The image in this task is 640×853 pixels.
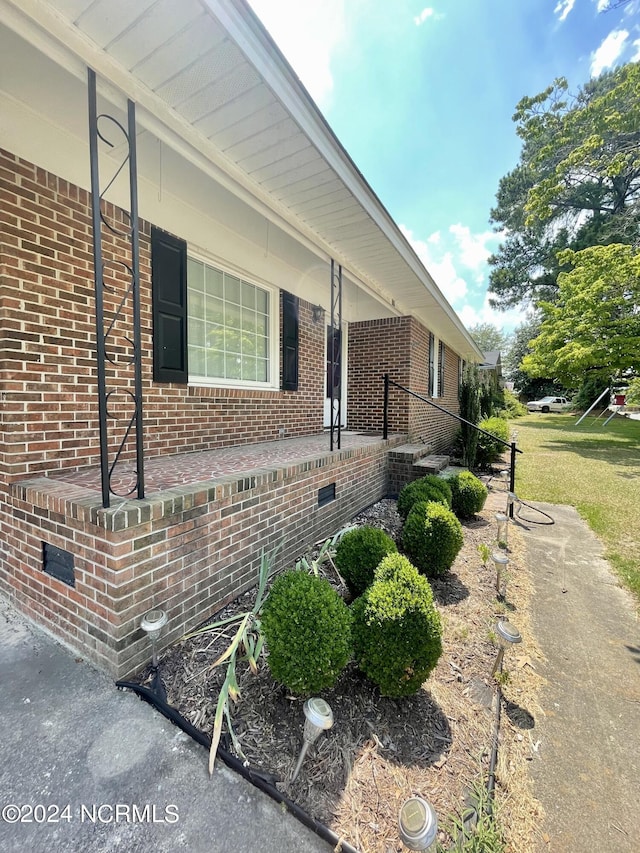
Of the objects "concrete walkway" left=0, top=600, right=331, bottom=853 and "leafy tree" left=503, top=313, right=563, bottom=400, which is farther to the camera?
"leafy tree" left=503, top=313, right=563, bottom=400

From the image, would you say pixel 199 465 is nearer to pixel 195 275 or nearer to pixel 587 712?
pixel 195 275

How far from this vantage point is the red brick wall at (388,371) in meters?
6.79

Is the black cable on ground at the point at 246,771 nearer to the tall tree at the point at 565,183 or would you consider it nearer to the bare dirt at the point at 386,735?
the bare dirt at the point at 386,735

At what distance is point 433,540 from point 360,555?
0.92m

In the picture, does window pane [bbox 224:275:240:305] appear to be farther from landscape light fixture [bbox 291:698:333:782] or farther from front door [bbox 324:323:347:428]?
landscape light fixture [bbox 291:698:333:782]

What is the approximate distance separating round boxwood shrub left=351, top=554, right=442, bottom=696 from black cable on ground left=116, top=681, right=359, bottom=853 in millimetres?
646

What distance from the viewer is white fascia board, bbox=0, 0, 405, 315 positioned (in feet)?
5.23

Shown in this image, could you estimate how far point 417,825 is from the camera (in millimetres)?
1136

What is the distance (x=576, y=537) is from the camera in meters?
4.64

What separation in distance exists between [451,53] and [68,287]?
9868 millimetres

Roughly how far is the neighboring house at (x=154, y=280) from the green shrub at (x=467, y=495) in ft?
4.48

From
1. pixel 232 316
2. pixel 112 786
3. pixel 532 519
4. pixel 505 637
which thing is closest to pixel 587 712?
pixel 505 637

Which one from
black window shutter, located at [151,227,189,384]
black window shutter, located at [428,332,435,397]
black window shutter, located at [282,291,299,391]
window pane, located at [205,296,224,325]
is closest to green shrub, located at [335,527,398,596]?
black window shutter, located at [151,227,189,384]

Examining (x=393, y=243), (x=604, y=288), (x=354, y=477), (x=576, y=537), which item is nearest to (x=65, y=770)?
(x=354, y=477)
